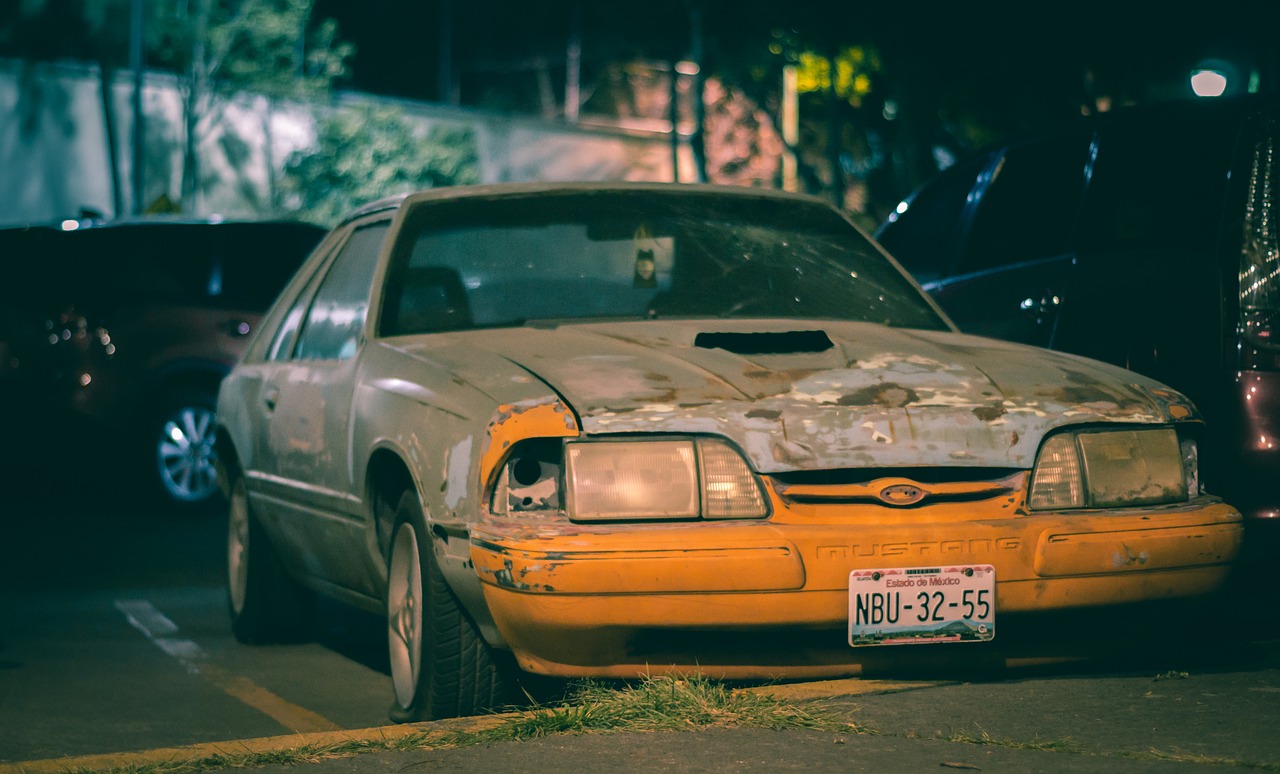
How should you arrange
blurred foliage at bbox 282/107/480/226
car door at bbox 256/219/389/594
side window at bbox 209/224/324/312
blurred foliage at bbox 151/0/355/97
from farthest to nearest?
blurred foliage at bbox 282/107/480/226 → blurred foliage at bbox 151/0/355/97 → side window at bbox 209/224/324/312 → car door at bbox 256/219/389/594

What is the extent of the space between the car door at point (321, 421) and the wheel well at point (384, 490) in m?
0.06

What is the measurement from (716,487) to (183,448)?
8.30m

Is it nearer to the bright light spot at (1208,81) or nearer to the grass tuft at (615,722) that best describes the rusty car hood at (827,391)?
the grass tuft at (615,722)

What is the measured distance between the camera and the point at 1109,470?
4.58 meters

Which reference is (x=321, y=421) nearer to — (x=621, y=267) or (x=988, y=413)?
(x=621, y=267)

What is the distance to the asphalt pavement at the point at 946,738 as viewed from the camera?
3955 mm

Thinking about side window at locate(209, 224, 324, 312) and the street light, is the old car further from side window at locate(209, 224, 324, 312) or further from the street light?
the street light

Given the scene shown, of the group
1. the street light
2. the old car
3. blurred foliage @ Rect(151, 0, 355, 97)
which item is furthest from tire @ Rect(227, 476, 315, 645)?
blurred foliage @ Rect(151, 0, 355, 97)

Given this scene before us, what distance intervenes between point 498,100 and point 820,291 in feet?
124

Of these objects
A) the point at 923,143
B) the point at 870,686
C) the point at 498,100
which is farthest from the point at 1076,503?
the point at 498,100

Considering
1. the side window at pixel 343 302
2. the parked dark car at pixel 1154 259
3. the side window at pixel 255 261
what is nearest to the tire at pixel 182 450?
the side window at pixel 255 261

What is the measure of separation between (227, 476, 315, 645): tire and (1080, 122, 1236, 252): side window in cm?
301

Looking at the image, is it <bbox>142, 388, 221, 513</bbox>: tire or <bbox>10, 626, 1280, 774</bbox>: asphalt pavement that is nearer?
<bbox>10, 626, 1280, 774</bbox>: asphalt pavement

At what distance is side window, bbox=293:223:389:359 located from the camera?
577 cm
